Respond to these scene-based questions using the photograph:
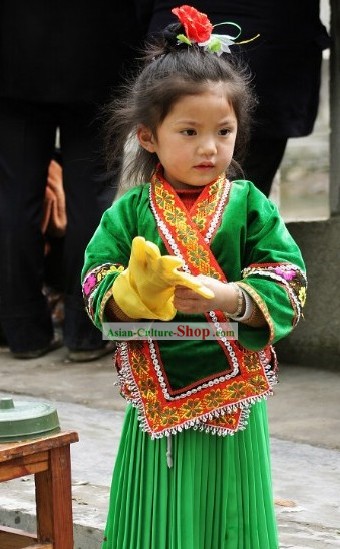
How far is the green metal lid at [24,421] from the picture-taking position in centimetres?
260

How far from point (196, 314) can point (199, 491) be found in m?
0.41

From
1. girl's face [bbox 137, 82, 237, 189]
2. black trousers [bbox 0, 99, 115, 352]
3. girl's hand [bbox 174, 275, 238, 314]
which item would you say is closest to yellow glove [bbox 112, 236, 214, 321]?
girl's hand [bbox 174, 275, 238, 314]

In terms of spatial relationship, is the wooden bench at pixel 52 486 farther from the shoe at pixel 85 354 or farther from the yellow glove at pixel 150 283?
the shoe at pixel 85 354

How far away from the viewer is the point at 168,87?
2572 mm

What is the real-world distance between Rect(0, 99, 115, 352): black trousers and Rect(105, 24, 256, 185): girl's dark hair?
247 cm

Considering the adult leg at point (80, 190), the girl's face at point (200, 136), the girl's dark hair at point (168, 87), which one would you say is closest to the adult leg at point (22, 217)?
the adult leg at point (80, 190)

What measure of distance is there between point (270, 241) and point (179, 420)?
44 cm

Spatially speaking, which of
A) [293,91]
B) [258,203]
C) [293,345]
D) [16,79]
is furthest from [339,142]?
[258,203]

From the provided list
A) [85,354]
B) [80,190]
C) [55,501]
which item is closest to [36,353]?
[85,354]

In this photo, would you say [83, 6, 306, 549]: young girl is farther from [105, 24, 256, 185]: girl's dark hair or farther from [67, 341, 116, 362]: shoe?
[67, 341, 116, 362]: shoe

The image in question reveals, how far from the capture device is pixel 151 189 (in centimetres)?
265

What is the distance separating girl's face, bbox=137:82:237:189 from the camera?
8.33ft

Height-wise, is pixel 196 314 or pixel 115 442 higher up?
pixel 196 314

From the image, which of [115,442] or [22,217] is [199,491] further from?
[22,217]
